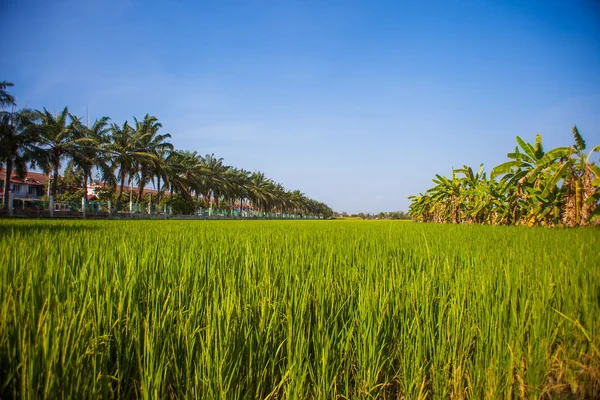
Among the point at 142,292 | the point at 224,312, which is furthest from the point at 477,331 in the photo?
the point at 142,292

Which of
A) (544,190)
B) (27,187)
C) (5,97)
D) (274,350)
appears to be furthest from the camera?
(27,187)

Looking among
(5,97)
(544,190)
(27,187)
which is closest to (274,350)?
(544,190)

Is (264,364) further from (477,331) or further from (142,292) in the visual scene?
(477,331)

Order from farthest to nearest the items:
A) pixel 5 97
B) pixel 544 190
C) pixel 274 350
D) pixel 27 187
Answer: pixel 27 187 → pixel 5 97 → pixel 544 190 → pixel 274 350

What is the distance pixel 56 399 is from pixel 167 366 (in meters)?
0.34

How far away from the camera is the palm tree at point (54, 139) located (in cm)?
2015

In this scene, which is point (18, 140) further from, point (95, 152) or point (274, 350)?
point (274, 350)

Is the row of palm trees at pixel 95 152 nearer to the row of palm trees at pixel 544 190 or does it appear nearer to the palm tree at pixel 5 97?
the palm tree at pixel 5 97

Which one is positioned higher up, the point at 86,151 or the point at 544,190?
the point at 86,151

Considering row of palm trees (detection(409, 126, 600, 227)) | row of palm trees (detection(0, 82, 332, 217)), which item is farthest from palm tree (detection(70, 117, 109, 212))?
row of palm trees (detection(409, 126, 600, 227))

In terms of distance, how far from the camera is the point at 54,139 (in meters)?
21.8

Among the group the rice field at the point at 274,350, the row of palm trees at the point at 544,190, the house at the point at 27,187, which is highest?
the house at the point at 27,187

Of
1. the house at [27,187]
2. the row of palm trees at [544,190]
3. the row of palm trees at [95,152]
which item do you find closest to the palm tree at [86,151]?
the row of palm trees at [95,152]

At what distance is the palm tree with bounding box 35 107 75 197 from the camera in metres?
20.2
